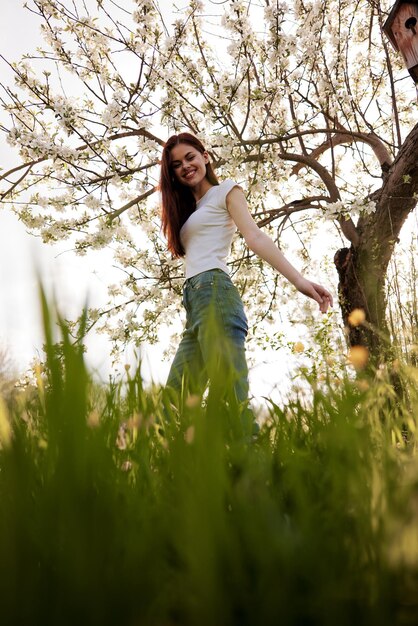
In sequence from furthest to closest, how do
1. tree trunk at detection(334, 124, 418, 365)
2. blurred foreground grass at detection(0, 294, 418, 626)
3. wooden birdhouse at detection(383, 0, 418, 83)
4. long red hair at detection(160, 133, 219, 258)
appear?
tree trunk at detection(334, 124, 418, 365) → wooden birdhouse at detection(383, 0, 418, 83) → long red hair at detection(160, 133, 219, 258) → blurred foreground grass at detection(0, 294, 418, 626)

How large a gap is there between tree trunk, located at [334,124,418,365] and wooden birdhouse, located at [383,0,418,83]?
31.6 inches

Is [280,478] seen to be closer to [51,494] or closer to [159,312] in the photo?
[51,494]

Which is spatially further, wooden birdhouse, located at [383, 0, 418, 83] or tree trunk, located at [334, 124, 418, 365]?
tree trunk, located at [334, 124, 418, 365]

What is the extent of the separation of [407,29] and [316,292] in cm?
366

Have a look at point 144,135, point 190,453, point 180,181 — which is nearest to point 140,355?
point 190,453

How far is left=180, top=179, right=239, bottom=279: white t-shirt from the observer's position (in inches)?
115

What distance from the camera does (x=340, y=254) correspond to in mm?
6461

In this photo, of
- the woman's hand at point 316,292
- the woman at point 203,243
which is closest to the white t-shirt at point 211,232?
the woman at point 203,243

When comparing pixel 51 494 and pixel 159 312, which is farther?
pixel 159 312

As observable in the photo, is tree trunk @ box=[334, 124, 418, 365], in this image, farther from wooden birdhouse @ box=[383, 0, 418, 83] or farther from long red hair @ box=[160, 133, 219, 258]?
long red hair @ box=[160, 133, 219, 258]

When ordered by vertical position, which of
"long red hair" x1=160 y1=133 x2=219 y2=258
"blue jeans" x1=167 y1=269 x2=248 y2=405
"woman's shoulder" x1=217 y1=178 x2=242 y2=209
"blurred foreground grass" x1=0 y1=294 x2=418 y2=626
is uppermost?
"long red hair" x1=160 y1=133 x2=219 y2=258

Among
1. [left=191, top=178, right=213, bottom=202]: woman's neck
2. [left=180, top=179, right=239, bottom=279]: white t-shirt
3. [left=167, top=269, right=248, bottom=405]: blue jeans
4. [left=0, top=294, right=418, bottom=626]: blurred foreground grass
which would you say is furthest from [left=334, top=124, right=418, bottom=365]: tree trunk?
[left=0, top=294, right=418, bottom=626]: blurred foreground grass

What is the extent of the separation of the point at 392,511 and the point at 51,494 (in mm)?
373

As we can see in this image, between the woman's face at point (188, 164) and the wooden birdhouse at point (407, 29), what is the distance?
8.61 ft
